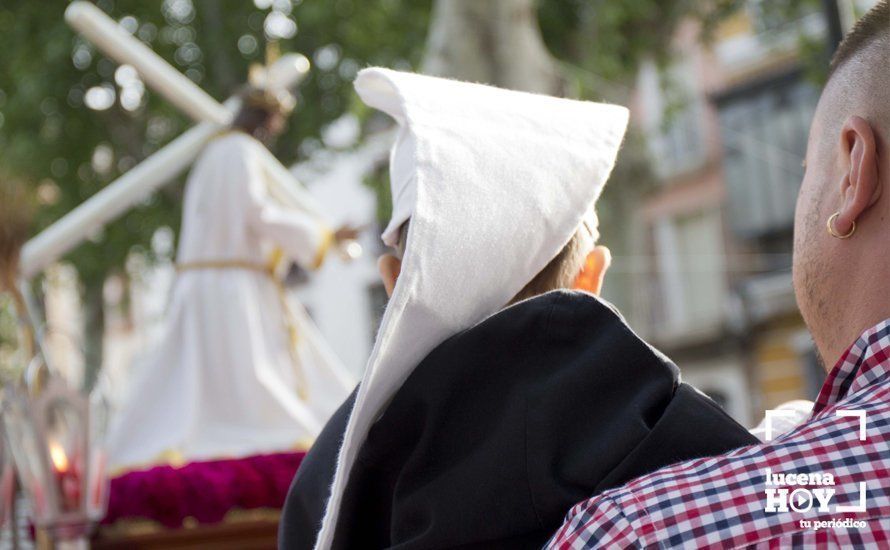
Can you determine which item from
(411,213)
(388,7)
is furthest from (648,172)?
(411,213)

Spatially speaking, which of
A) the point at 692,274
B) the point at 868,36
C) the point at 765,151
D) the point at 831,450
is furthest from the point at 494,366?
the point at 692,274

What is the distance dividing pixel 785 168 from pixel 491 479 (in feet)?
65.1

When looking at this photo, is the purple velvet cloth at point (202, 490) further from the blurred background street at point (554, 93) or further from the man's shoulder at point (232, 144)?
the man's shoulder at point (232, 144)

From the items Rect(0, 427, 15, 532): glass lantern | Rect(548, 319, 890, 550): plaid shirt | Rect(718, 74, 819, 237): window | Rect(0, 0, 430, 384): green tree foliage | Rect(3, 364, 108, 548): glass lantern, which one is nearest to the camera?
Rect(548, 319, 890, 550): plaid shirt

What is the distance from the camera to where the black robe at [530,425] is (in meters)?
1.24

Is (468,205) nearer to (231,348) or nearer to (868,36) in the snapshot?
(868,36)

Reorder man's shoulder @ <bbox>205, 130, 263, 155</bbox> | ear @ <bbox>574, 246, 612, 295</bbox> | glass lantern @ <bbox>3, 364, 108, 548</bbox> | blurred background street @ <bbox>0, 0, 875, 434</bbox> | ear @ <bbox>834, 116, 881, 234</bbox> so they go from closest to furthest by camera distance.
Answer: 1. ear @ <bbox>834, 116, 881, 234</bbox>
2. ear @ <bbox>574, 246, 612, 295</bbox>
3. glass lantern @ <bbox>3, 364, 108, 548</bbox>
4. man's shoulder @ <bbox>205, 130, 263, 155</bbox>
5. blurred background street @ <bbox>0, 0, 875, 434</bbox>

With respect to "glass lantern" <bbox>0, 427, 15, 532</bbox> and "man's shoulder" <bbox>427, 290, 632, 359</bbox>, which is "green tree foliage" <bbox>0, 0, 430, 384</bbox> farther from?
"man's shoulder" <bbox>427, 290, 632, 359</bbox>

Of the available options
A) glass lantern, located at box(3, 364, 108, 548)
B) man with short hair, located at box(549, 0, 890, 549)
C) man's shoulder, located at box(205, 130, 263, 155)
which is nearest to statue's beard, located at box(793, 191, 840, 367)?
man with short hair, located at box(549, 0, 890, 549)

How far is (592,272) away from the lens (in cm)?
158

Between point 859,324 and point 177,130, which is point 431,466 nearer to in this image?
point 859,324

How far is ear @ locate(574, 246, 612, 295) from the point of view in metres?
1.57

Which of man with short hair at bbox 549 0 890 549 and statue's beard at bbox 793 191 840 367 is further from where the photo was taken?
statue's beard at bbox 793 191 840 367

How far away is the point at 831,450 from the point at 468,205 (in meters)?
0.51
